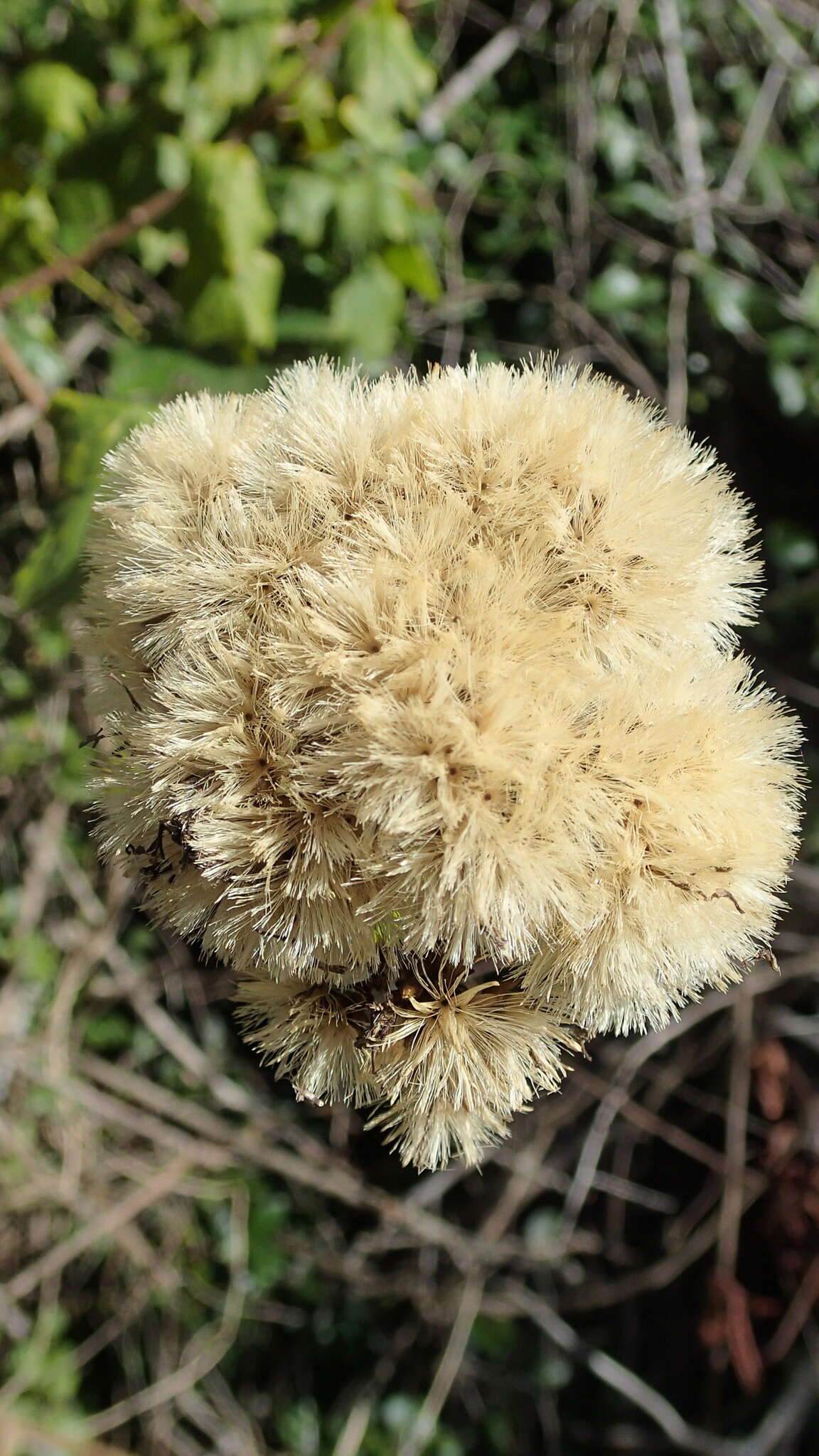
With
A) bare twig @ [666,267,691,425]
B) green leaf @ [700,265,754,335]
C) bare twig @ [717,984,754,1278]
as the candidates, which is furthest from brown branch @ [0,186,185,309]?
bare twig @ [717,984,754,1278]

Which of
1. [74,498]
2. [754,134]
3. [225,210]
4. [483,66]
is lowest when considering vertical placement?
[74,498]

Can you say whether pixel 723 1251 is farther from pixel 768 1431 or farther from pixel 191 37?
pixel 191 37

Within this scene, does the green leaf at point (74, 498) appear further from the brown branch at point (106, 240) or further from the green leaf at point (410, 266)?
the green leaf at point (410, 266)

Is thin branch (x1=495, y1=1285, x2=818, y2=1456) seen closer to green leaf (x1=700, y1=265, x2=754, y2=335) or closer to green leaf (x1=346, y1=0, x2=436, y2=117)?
green leaf (x1=700, y1=265, x2=754, y2=335)

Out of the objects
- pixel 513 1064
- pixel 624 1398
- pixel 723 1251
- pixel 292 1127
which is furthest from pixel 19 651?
pixel 624 1398

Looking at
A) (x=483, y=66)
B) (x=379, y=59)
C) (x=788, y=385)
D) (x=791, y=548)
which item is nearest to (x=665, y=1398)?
(x=791, y=548)

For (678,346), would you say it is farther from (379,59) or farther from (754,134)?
(379,59)
